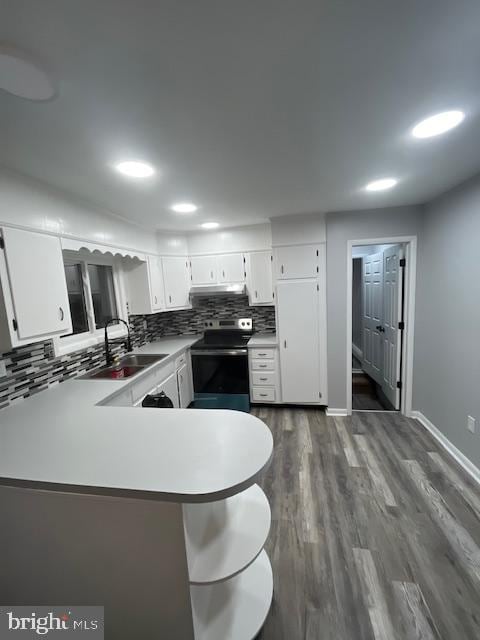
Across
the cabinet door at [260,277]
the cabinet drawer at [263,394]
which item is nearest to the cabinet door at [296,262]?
the cabinet door at [260,277]

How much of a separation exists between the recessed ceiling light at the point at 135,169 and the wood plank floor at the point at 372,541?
7.80 ft

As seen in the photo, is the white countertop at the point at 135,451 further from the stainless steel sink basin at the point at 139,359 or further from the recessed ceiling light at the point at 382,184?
the recessed ceiling light at the point at 382,184

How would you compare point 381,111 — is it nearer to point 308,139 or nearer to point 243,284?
point 308,139

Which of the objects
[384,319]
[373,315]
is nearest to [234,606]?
[384,319]

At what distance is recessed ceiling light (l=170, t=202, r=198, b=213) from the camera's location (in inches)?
88.0

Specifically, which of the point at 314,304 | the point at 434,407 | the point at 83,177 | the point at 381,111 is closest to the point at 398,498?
the point at 434,407

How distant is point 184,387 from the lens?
325cm

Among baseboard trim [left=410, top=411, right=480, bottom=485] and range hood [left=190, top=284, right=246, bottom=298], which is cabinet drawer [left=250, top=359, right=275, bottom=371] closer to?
range hood [left=190, top=284, right=246, bottom=298]

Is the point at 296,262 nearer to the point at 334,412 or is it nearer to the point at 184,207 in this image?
the point at 184,207

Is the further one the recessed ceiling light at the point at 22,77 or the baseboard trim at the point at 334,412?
the baseboard trim at the point at 334,412

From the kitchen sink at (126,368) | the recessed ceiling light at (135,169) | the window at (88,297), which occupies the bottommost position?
the kitchen sink at (126,368)

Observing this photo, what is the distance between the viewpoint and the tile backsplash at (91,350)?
1.75 m

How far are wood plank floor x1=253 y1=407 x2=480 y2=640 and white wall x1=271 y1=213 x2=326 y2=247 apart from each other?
2120 mm

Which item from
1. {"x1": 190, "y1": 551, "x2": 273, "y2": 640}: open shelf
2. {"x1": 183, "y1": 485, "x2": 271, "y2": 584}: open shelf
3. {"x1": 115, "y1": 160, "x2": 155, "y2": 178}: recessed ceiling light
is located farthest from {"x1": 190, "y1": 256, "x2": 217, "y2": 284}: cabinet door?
{"x1": 190, "y1": 551, "x2": 273, "y2": 640}: open shelf
